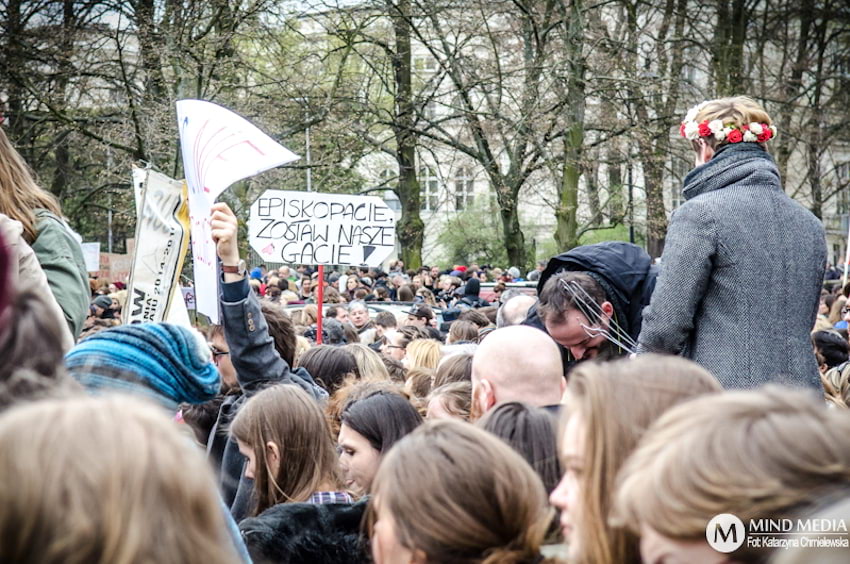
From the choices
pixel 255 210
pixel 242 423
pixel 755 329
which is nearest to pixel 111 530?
pixel 242 423

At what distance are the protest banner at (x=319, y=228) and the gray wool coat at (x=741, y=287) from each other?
20.8 ft

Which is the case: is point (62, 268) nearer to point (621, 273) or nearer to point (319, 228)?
point (621, 273)

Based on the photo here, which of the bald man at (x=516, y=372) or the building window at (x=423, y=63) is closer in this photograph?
the bald man at (x=516, y=372)

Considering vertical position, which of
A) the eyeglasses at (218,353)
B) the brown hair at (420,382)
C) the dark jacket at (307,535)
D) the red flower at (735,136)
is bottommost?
A: the brown hair at (420,382)

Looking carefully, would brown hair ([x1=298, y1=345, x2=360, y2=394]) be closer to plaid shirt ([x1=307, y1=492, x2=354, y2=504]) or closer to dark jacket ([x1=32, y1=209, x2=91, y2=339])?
plaid shirt ([x1=307, y1=492, x2=354, y2=504])

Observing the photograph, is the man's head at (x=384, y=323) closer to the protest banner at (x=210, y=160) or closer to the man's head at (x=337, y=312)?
the man's head at (x=337, y=312)

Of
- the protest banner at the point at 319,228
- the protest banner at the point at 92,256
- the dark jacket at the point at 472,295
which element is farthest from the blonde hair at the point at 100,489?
the protest banner at the point at 92,256

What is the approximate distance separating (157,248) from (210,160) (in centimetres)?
58

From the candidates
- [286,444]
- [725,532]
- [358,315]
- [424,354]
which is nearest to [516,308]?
[424,354]

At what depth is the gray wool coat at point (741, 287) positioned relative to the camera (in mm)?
3785

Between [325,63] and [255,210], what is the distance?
48.6 ft

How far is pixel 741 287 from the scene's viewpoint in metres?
3.81

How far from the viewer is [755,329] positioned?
12.4 ft

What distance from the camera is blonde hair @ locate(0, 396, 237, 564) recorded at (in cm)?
129
